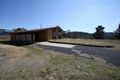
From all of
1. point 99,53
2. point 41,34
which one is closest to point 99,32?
point 41,34

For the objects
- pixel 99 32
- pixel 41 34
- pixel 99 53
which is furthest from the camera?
pixel 99 32

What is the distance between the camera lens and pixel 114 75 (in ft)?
18.5

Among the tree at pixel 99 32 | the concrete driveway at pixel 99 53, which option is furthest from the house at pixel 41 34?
the tree at pixel 99 32

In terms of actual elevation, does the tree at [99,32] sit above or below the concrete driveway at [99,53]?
above

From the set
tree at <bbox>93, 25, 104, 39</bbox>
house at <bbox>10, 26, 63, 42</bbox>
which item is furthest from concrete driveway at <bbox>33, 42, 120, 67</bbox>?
tree at <bbox>93, 25, 104, 39</bbox>

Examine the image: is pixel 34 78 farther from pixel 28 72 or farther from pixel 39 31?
pixel 39 31

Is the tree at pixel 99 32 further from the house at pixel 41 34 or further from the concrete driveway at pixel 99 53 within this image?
the concrete driveway at pixel 99 53

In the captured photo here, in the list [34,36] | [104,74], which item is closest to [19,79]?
[104,74]

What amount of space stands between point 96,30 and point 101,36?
2739mm

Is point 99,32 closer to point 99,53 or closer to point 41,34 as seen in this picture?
point 41,34

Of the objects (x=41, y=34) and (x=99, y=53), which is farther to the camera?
(x=41, y=34)

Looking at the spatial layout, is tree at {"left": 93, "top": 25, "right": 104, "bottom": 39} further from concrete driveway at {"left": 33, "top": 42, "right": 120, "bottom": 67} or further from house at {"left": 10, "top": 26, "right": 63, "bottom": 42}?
concrete driveway at {"left": 33, "top": 42, "right": 120, "bottom": 67}

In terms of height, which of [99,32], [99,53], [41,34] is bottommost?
[99,53]

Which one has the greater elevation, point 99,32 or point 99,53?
point 99,32
